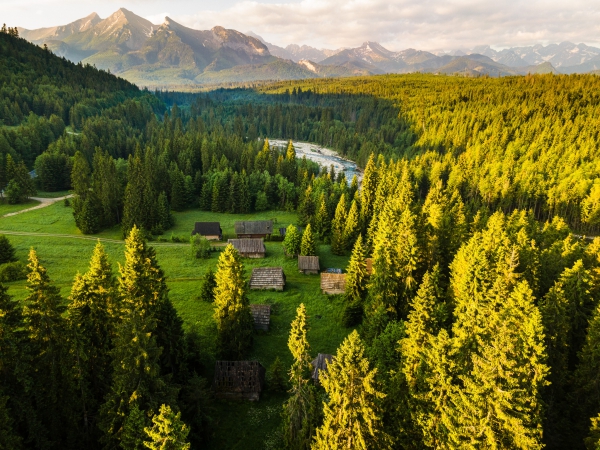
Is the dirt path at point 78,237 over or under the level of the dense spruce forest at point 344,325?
under

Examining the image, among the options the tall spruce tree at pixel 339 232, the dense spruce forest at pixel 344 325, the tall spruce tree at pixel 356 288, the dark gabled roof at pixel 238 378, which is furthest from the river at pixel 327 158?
the dark gabled roof at pixel 238 378

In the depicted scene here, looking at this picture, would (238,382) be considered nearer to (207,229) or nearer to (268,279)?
(268,279)

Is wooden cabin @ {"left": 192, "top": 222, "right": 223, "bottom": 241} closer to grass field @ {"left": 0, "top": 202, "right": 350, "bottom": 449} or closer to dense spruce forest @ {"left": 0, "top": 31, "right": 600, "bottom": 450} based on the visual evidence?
grass field @ {"left": 0, "top": 202, "right": 350, "bottom": 449}

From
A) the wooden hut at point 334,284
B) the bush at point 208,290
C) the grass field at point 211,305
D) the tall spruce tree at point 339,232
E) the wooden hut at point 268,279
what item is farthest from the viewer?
Answer: the tall spruce tree at point 339,232

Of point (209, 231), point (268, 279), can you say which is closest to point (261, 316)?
point (268, 279)

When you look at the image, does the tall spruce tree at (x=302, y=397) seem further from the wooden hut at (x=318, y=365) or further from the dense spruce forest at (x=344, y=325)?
the wooden hut at (x=318, y=365)

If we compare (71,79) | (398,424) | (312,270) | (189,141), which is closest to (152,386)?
(398,424)

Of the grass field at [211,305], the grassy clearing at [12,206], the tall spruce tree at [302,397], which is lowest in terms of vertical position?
the grass field at [211,305]

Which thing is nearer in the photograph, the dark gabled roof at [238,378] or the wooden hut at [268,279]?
the dark gabled roof at [238,378]
